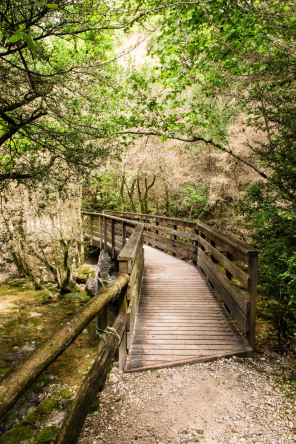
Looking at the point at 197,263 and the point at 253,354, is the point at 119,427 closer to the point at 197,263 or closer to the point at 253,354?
the point at 253,354

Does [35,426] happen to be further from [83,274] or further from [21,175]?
[83,274]

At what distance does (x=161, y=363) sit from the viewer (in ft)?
9.73

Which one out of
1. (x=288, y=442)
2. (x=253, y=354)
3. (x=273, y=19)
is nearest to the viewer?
(x=288, y=442)

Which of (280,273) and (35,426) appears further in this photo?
(280,273)

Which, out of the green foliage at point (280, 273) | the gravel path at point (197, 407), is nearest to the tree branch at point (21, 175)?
the gravel path at point (197, 407)

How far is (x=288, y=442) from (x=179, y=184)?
12497 millimetres

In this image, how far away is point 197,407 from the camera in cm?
226

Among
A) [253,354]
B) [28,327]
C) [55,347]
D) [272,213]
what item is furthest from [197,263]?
[55,347]

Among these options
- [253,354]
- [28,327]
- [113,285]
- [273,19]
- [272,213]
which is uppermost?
[273,19]

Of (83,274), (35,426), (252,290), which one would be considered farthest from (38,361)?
(83,274)

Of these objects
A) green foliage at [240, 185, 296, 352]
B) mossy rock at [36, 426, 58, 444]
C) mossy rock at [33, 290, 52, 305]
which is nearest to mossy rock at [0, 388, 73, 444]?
mossy rock at [36, 426, 58, 444]

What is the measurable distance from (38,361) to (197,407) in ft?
5.77

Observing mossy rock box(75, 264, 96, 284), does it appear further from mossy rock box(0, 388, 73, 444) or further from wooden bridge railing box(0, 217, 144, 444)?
wooden bridge railing box(0, 217, 144, 444)

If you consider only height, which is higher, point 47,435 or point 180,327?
point 180,327
